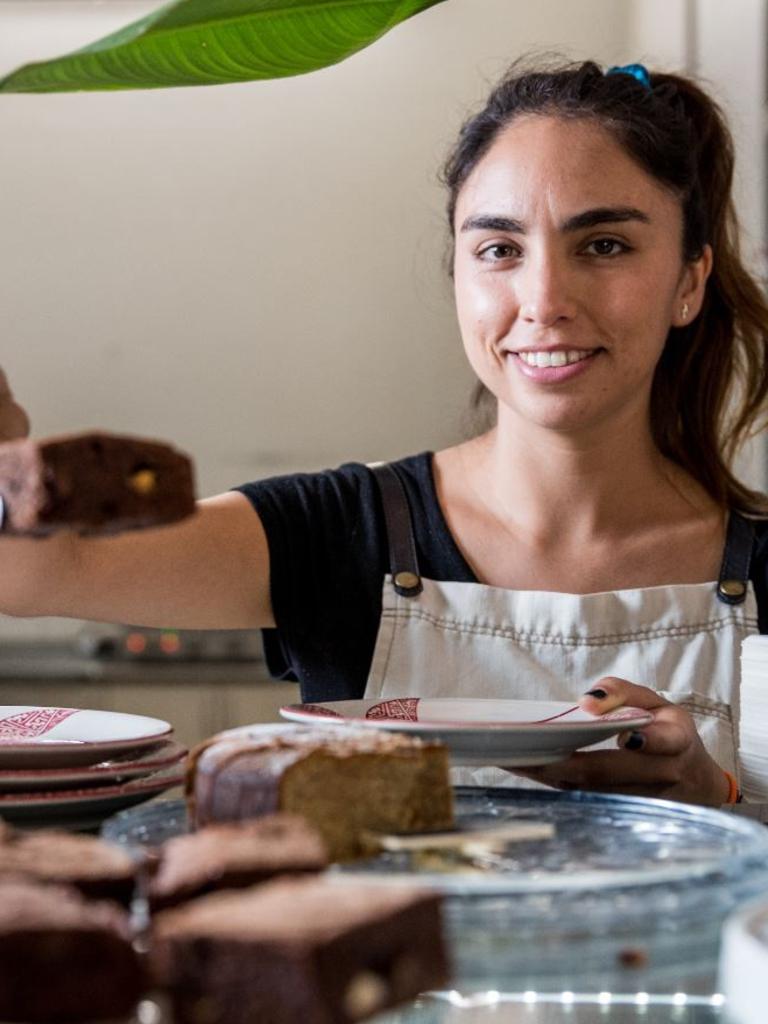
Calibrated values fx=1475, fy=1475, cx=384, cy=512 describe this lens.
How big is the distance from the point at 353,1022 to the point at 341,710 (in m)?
0.61

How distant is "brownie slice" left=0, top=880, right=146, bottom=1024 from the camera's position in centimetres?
49

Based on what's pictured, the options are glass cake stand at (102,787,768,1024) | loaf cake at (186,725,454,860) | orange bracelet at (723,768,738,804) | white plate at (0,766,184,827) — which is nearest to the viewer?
glass cake stand at (102,787,768,1024)

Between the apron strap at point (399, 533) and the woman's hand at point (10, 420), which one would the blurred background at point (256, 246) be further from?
the woman's hand at point (10, 420)

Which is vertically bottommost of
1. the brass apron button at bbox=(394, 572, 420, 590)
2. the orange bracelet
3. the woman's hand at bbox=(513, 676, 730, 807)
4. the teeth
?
the orange bracelet

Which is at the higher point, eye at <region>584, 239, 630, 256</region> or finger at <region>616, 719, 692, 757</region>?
eye at <region>584, 239, 630, 256</region>

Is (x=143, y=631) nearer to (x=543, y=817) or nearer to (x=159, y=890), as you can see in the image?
(x=543, y=817)

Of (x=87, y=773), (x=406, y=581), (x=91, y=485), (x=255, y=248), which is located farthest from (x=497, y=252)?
(x=255, y=248)

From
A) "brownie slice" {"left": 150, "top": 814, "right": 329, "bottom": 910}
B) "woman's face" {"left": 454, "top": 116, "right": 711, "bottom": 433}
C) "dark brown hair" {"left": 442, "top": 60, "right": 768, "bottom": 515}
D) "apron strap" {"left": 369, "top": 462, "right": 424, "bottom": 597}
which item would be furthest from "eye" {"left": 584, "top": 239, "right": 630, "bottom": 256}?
"brownie slice" {"left": 150, "top": 814, "right": 329, "bottom": 910}

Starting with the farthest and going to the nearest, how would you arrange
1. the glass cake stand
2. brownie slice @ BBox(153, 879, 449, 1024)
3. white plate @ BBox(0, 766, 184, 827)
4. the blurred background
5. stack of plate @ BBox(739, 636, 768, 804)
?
1. the blurred background
2. stack of plate @ BBox(739, 636, 768, 804)
3. white plate @ BBox(0, 766, 184, 827)
4. the glass cake stand
5. brownie slice @ BBox(153, 879, 449, 1024)

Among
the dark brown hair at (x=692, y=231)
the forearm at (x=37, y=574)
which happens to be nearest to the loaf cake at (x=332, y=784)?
the forearm at (x=37, y=574)

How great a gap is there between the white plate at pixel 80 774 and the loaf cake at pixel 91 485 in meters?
0.25

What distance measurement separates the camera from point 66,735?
1.10 metres

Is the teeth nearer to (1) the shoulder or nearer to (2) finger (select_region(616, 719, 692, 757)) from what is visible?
(1) the shoulder

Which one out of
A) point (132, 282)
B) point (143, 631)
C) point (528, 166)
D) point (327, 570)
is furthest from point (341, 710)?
point (132, 282)
